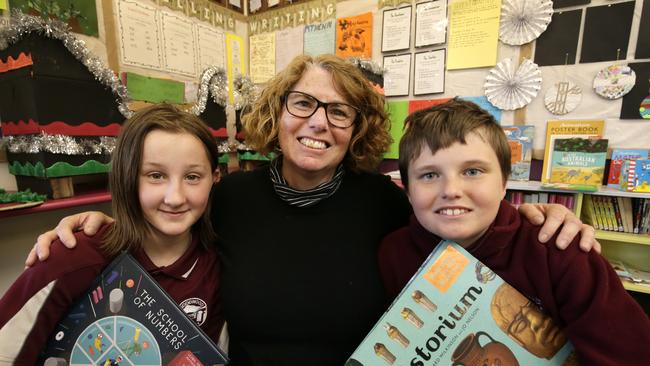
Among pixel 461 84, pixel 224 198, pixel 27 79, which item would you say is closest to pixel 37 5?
pixel 27 79

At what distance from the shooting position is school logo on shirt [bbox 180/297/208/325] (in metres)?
0.91

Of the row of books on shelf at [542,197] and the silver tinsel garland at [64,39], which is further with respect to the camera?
the row of books on shelf at [542,197]

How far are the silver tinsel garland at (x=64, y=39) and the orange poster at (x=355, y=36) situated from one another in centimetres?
158

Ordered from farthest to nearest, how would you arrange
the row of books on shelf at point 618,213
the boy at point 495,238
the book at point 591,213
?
the book at point 591,213 → the row of books on shelf at point 618,213 → the boy at point 495,238

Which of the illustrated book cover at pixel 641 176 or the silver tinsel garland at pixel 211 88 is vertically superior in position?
the silver tinsel garland at pixel 211 88

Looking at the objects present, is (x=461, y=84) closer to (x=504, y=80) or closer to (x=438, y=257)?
(x=504, y=80)

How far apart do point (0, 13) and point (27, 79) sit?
1.47 ft

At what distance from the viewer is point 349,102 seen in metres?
1.03

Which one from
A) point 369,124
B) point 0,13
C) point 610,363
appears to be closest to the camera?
point 610,363

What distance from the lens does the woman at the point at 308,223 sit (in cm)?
92

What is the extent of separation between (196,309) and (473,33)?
218 centimetres

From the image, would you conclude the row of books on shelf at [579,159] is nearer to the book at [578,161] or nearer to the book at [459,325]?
the book at [578,161]

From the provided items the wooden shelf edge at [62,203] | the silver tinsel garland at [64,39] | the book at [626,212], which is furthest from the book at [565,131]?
the wooden shelf edge at [62,203]

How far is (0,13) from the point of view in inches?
56.1
